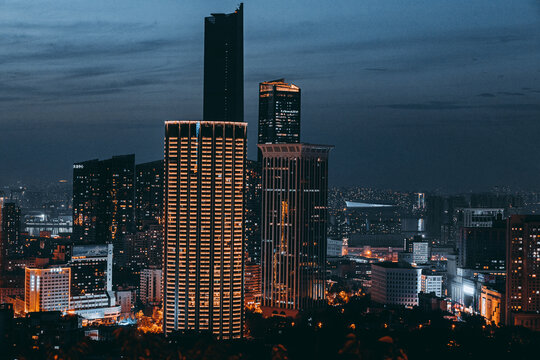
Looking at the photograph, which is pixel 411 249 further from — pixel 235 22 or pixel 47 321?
pixel 47 321

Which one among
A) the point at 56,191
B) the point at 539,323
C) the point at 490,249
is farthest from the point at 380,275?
the point at 56,191

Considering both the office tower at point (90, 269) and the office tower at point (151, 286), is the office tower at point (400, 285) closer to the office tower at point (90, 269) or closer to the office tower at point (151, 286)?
the office tower at point (151, 286)

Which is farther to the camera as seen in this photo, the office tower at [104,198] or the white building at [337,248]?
the white building at [337,248]

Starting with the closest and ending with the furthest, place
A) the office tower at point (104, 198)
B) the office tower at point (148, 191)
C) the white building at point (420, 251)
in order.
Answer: the office tower at point (104, 198)
the office tower at point (148, 191)
the white building at point (420, 251)

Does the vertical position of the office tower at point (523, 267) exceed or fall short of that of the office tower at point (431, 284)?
it exceeds it

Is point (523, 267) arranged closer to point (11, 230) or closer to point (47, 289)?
point (47, 289)

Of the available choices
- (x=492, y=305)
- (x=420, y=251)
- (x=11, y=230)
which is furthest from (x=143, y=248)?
(x=492, y=305)

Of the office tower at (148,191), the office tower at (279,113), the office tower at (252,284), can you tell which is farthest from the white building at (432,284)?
the office tower at (148,191)
